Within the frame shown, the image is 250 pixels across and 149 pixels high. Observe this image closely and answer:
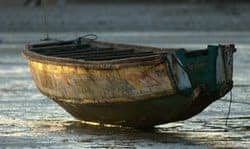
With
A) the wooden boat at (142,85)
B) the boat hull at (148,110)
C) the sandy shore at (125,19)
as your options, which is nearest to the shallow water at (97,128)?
the boat hull at (148,110)

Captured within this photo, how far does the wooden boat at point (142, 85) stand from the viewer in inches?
516

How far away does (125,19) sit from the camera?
144ft

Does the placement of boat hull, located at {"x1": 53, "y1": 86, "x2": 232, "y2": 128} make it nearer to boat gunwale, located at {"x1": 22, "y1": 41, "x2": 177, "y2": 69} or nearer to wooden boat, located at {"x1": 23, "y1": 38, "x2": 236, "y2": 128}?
wooden boat, located at {"x1": 23, "y1": 38, "x2": 236, "y2": 128}

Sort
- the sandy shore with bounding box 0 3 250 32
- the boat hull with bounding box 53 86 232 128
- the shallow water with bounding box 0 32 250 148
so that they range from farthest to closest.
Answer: the sandy shore with bounding box 0 3 250 32 → the boat hull with bounding box 53 86 232 128 → the shallow water with bounding box 0 32 250 148

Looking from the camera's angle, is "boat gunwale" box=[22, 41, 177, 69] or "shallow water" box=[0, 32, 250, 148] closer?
"shallow water" box=[0, 32, 250, 148]

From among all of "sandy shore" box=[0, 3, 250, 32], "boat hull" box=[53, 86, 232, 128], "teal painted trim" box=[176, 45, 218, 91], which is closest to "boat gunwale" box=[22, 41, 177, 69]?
"teal painted trim" box=[176, 45, 218, 91]

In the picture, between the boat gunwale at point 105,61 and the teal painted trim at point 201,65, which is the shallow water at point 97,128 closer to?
the teal painted trim at point 201,65

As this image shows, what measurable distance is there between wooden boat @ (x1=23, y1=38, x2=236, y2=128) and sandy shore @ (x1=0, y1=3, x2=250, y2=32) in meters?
25.3

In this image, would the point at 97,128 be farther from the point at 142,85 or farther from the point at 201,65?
the point at 201,65

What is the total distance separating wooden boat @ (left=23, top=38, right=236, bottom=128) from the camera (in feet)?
43.0

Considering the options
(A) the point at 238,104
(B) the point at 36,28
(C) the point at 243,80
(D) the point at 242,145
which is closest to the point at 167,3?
(B) the point at 36,28

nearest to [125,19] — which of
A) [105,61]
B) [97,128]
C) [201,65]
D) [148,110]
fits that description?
[97,128]

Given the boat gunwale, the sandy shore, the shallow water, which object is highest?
the boat gunwale

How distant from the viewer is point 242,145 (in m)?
12.4
